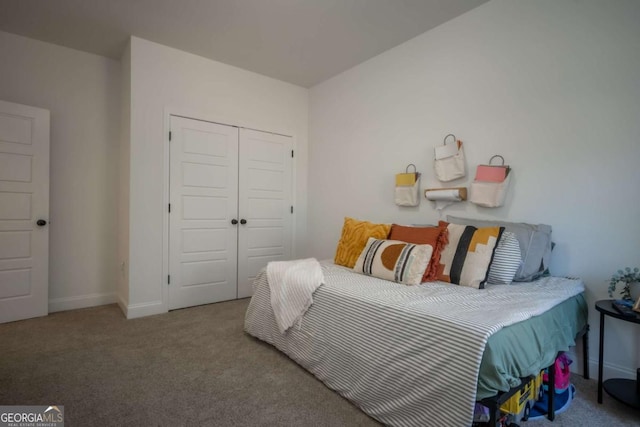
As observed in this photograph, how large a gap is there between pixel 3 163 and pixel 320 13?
3.07 m

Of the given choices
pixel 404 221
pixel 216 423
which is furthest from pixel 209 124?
pixel 216 423

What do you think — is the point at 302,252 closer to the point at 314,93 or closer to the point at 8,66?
the point at 314,93

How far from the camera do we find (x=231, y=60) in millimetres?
3484

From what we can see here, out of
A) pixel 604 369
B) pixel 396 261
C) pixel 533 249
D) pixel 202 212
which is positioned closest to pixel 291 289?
pixel 396 261

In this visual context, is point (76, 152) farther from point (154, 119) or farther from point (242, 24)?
point (242, 24)

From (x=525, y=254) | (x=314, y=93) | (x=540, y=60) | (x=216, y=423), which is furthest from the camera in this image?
(x=314, y=93)

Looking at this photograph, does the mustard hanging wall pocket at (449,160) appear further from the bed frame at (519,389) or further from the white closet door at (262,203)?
the white closet door at (262,203)

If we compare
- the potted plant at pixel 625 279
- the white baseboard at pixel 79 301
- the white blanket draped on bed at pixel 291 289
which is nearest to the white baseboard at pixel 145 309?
the white baseboard at pixel 79 301

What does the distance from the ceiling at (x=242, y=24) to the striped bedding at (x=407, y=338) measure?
2.15m

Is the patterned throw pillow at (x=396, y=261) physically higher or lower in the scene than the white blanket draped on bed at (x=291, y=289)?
higher

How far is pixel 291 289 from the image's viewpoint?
2.17m

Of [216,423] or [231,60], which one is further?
[231,60]

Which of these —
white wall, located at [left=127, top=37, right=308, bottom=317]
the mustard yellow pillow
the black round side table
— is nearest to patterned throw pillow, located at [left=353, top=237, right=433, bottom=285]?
the mustard yellow pillow

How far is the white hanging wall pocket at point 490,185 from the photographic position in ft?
7.63
